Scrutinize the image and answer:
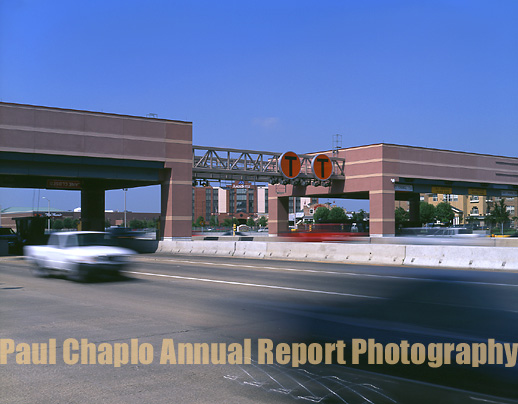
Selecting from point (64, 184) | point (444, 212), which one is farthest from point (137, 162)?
point (444, 212)

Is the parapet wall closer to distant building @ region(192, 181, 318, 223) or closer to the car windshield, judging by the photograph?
the car windshield

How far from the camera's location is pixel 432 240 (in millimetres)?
35344

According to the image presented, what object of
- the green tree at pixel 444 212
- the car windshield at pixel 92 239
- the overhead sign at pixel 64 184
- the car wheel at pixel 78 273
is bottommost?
the car wheel at pixel 78 273

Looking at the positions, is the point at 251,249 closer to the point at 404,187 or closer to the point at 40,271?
the point at 40,271

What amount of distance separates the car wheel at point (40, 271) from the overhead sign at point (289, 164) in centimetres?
3369

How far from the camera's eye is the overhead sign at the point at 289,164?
164 feet

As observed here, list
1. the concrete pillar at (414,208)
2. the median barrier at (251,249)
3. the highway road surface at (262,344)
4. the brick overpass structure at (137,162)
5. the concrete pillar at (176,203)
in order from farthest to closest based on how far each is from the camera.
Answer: the concrete pillar at (414,208)
the concrete pillar at (176,203)
the brick overpass structure at (137,162)
the median barrier at (251,249)
the highway road surface at (262,344)

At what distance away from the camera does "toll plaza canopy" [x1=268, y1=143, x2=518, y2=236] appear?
176 ft

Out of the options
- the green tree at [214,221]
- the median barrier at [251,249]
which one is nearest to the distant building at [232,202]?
the green tree at [214,221]

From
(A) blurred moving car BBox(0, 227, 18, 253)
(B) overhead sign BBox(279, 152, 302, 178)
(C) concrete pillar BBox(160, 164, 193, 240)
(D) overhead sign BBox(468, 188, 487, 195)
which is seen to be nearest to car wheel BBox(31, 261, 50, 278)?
(A) blurred moving car BBox(0, 227, 18, 253)

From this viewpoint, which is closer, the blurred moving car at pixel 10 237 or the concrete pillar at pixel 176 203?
the blurred moving car at pixel 10 237

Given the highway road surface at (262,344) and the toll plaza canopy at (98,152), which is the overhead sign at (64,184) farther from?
the highway road surface at (262,344)

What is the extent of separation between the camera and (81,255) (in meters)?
15.4

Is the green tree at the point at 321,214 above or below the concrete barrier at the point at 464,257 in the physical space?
above
